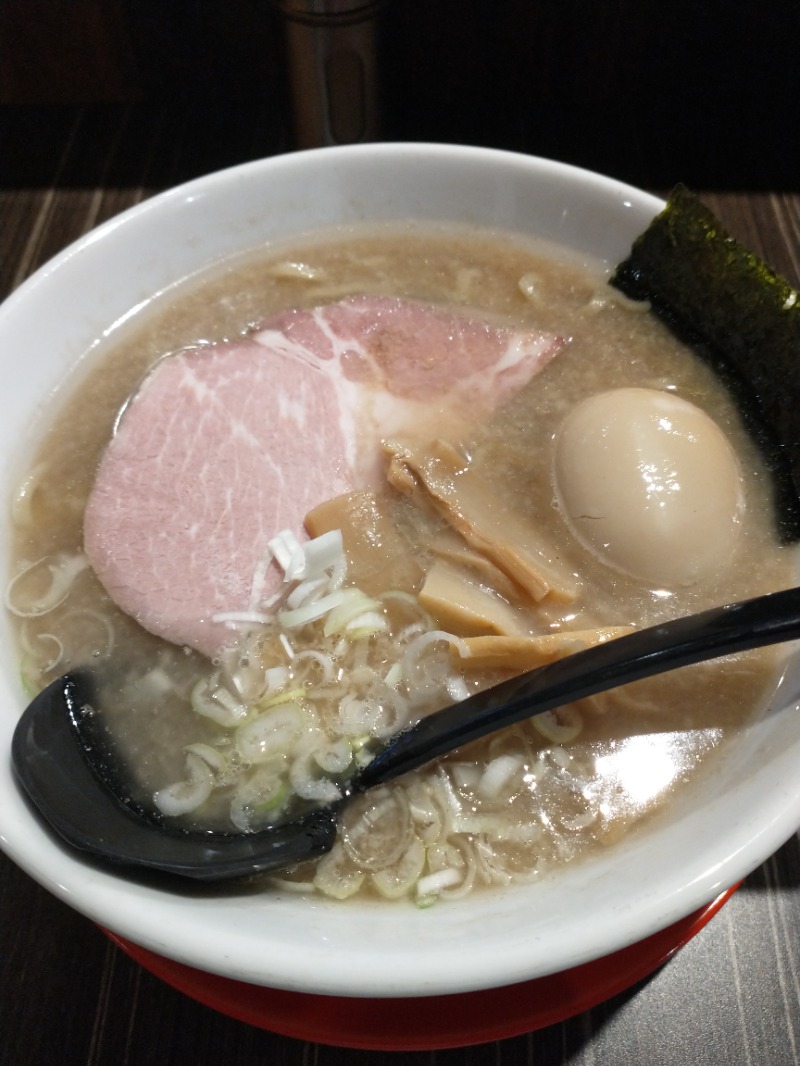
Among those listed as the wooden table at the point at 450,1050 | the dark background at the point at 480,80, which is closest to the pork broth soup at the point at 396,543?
the wooden table at the point at 450,1050

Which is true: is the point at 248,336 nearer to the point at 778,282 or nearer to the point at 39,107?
the point at 778,282

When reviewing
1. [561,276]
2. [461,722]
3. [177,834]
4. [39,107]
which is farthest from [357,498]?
[39,107]

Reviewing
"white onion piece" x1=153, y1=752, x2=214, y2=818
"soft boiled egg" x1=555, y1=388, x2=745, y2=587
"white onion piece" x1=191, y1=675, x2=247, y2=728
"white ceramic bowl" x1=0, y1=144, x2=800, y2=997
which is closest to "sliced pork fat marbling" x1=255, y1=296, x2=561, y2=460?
"soft boiled egg" x1=555, y1=388, x2=745, y2=587

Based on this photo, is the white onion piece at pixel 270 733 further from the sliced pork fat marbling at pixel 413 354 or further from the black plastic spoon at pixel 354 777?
the sliced pork fat marbling at pixel 413 354

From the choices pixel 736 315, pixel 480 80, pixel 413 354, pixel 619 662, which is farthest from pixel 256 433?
pixel 480 80

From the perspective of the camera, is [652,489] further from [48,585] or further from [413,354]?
[48,585]

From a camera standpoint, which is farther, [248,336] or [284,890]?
[248,336]

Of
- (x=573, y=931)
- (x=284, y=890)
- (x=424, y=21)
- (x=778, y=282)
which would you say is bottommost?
(x=284, y=890)

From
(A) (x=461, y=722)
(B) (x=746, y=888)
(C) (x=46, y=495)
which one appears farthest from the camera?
(C) (x=46, y=495)
